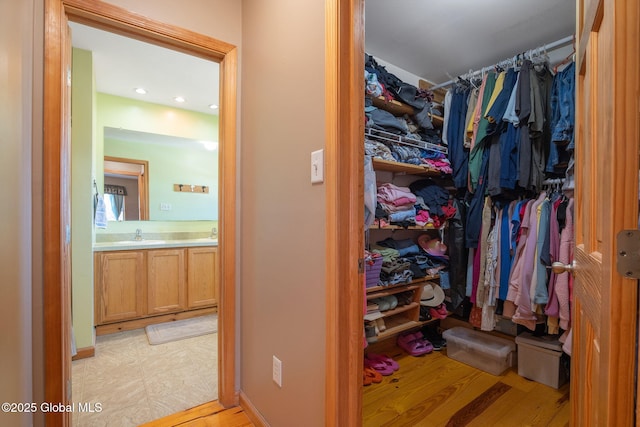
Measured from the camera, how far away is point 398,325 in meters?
2.20

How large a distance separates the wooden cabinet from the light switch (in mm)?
2500

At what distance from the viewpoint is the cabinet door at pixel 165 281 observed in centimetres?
284

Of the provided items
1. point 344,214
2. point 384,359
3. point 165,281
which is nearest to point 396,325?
point 384,359

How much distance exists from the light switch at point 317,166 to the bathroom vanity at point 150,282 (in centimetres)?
248

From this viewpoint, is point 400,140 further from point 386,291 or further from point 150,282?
point 150,282

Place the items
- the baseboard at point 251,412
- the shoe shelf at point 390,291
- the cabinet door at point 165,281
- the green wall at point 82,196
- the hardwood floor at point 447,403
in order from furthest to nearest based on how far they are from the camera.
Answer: the cabinet door at point 165,281 → the green wall at point 82,196 → the shoe shelf at point 390,291 → the hardwood floor at point 447,403 → the baseboard at point 251,412

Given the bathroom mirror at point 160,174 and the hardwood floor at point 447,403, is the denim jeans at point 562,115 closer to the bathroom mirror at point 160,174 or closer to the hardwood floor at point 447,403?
the hardwood floor at point 447,403

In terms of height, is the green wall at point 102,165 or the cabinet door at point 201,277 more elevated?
the green wall at point 102,165

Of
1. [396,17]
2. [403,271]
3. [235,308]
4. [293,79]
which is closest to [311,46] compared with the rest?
[293,79]

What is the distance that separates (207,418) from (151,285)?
1782 mm

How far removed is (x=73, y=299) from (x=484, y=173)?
329 cm

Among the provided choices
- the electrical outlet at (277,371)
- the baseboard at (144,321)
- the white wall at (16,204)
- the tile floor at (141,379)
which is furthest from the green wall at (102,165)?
the electrical outlet at (277,371)

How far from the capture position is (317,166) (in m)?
1.04

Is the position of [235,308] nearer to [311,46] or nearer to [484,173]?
[311,46]
